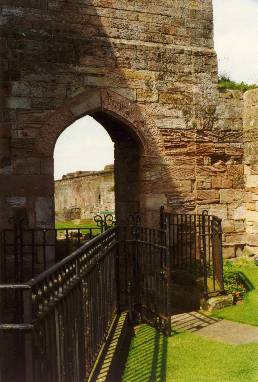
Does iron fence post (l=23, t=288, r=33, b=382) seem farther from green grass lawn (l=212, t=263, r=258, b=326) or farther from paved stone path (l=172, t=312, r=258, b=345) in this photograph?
green grass lawn (l=212, t=263, r=258, b=326)

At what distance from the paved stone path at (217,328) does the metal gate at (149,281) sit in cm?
35

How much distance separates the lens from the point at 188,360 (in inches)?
191

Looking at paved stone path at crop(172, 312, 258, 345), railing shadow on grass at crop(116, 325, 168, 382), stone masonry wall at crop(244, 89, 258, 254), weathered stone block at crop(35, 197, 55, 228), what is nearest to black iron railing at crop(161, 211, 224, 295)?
paved stone path at crop(172, 312, 258, 345)

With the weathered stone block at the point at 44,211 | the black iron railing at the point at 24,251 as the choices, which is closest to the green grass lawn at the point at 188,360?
the black iron railing at the point at 24,251

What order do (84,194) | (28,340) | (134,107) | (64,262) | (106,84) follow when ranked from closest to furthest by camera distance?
(28,340)
(64,262)
(106,84)
(134,107)
(84,194)

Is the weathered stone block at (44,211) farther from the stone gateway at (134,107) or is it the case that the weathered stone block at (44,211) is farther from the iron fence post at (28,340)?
the iron fence post at (28,340)

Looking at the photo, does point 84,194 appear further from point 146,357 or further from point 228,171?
point 146,357

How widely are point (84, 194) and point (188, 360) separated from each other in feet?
62.0

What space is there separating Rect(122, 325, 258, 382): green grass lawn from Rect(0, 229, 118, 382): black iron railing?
0.44 metres

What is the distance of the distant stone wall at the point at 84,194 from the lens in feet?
72.1

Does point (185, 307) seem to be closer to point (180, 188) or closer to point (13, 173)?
point (180, 188)

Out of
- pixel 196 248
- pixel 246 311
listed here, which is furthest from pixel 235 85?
pixel 246 311

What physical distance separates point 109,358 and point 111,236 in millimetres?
1665

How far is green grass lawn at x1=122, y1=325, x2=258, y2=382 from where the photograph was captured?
4.37 m
